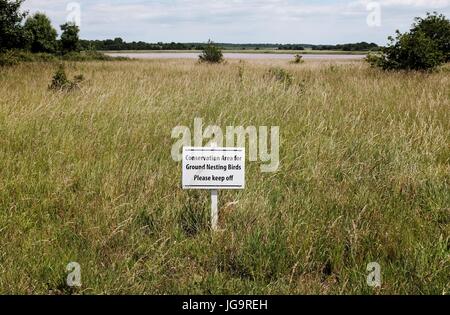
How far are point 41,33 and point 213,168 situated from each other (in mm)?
39477

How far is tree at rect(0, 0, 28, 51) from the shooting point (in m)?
14.1

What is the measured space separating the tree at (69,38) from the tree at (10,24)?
15849 mm

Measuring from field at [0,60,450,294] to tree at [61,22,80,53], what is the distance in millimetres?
27788

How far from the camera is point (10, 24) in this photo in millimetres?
14430

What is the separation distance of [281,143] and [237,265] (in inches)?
92.0

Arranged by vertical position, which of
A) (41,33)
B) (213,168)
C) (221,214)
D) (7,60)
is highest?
(41,33)

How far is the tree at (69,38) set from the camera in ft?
100

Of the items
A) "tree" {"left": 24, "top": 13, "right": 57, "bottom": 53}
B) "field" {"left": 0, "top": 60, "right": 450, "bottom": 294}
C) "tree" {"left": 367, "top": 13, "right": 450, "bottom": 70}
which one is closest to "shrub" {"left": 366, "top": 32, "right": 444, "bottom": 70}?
"tree" {"left": 367, "top": 13, "right": 450, "bottom": 70}

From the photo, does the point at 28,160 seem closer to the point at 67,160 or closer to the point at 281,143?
the point at 67,160

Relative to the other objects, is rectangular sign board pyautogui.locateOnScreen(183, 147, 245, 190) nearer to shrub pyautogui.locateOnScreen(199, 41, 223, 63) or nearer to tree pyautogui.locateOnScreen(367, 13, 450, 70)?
tree pyautogui.locateOnScreen(367, 13, 450, 70)

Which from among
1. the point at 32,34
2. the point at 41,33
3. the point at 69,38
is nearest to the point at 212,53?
the point at 32,34

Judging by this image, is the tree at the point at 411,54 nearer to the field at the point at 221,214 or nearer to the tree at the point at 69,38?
the field at the point at 221,214

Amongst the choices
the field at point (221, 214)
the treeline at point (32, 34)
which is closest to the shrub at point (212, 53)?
the treeline at point (32, 34)

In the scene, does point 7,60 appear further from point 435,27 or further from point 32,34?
point 435,27
